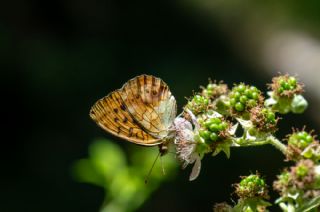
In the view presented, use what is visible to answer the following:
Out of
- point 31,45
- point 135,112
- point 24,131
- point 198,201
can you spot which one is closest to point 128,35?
point 31,45

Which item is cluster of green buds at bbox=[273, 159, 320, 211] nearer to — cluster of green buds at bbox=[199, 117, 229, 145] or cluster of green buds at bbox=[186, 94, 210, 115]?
cluster of green buds at bbox=[199, 117, 229, 145]

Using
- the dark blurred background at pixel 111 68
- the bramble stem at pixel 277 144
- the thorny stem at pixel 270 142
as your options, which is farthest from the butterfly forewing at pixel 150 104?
the dark blurred background at pixel 111 68

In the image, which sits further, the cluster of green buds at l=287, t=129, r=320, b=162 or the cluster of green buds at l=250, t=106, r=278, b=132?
the cluster of green buds at l=250, t=106, r=278, b=132

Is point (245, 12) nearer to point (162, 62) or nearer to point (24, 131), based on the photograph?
point (162, 62)

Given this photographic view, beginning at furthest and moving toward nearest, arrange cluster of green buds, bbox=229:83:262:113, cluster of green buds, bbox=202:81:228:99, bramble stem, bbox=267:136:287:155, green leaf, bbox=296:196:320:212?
cluster of green buds, bbox=202:81:228:99 < cluster of green buds, bbox=229:83:262:113 < bramble stem, bbox=267:136:287:155 < green leaf, bbox=296:196:320:212

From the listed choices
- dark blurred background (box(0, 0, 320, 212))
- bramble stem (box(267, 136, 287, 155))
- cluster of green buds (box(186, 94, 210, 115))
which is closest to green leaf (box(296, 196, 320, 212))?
bramble stem (box(267, 136, 287, 155))

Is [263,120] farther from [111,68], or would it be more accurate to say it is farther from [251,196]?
[111,68]

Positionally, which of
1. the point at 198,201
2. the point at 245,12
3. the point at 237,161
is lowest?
the point at 198,201
